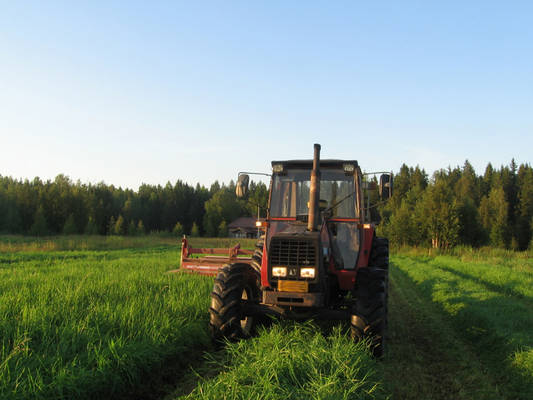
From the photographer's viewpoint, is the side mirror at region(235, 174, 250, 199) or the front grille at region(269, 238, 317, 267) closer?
the front grille at region(269, 238, 317, 267)

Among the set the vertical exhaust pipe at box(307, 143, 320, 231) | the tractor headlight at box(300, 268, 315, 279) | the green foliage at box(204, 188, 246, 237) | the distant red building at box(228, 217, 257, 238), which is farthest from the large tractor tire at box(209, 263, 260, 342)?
the green foliage at box(204, 188, 246, 237)

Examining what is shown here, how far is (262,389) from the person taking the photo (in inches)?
130

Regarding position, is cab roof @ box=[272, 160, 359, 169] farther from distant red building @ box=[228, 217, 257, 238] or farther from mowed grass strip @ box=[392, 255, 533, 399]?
distant red building @ box=[228, 217, 257, 238]

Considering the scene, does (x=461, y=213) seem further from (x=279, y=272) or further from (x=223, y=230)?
(x=223, y=230)

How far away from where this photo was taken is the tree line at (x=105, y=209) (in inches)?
2350

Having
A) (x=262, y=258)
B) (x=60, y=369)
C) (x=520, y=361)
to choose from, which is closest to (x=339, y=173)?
(x=262, y=258)

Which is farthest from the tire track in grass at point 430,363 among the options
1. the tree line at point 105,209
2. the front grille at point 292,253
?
the tree line at point 105,209

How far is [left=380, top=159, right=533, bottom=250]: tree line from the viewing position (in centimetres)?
3612

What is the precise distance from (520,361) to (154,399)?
436 centimetres

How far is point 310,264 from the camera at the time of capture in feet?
16.6

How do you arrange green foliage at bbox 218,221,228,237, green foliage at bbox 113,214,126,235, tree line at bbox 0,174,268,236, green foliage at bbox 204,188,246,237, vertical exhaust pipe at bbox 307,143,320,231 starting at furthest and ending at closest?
green foliage at bbox 204,188,246,237 < green foliage at bbox 218,221,228,237 < green foliage at bbox 113,214,126,235 < tree line at bbox 0,174,268,236 < vertical exhaust pipe at bbox 307,143,320,231

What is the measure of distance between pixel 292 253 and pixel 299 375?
173 cm

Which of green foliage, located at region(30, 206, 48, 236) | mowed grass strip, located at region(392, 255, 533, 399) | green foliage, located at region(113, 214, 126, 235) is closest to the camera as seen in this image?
mowed grass strip, located at region(392, 255, 533, 399)

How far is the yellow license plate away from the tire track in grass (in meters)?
1.35
